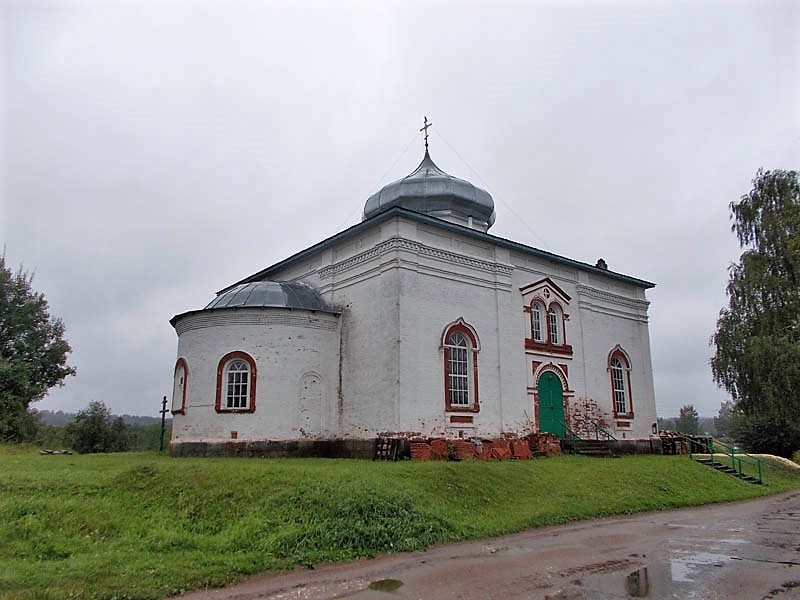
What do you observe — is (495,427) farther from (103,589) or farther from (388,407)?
(103,589)

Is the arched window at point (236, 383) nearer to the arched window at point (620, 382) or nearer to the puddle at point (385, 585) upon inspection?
the puddle at point (385, 585)

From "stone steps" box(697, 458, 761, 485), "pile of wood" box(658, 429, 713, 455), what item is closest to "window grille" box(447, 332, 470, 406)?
"stone steps" box(697, 458, 761, 485)

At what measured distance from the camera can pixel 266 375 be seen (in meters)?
17.4

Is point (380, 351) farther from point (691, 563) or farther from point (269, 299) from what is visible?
point (691, 563)

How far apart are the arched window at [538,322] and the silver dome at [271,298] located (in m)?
6.82

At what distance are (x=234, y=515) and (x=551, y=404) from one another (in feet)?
43.7

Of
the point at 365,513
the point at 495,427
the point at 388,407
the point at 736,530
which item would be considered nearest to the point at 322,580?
the point at 365,513

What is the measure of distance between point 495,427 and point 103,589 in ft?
42.8

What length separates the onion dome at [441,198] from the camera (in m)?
22.1

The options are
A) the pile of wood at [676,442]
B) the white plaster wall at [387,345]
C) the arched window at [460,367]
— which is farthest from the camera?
the pile of wood at [676,442]

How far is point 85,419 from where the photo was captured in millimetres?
28344

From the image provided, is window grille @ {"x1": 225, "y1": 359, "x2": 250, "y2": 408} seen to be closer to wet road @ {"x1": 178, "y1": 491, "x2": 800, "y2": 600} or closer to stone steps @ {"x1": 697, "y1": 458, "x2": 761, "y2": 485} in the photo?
wet road @ {"x1": 178, "y1": 491, "x2": 800, "y2": 600}

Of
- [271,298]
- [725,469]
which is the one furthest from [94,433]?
[725,469]

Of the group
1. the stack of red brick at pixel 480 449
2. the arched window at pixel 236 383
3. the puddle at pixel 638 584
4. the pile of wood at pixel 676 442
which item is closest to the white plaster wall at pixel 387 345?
the arched window at pixel 236 383
